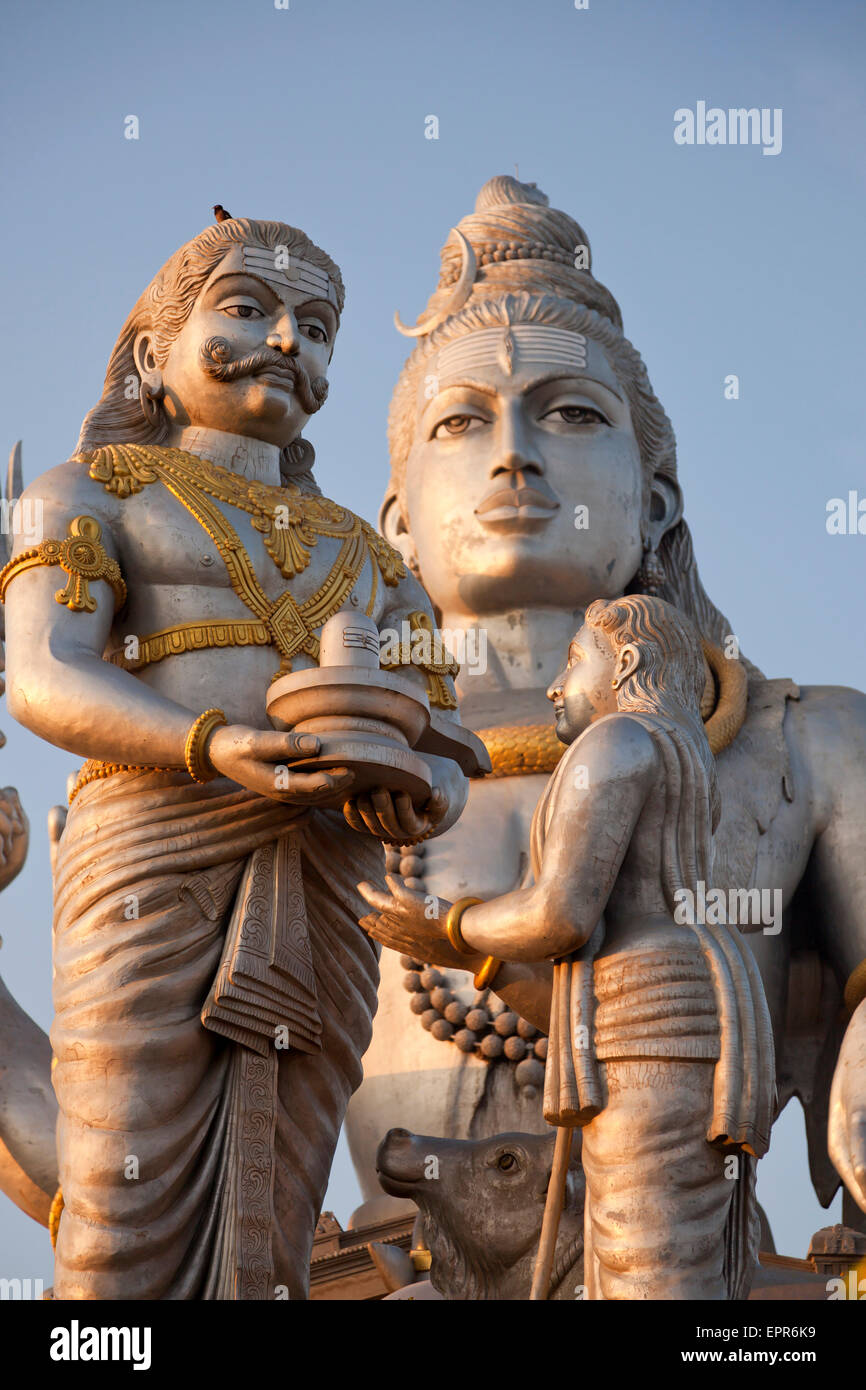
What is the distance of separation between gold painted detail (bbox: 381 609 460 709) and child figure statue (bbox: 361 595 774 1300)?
0.53 metres

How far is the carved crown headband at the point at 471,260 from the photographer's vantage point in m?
8.59

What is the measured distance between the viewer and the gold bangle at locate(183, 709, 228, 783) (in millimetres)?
5434

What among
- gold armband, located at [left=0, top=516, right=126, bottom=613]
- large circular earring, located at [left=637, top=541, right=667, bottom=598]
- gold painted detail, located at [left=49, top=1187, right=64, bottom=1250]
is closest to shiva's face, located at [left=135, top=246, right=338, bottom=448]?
gold armband, located at [left=0, top=516, right=126, bottom=613]

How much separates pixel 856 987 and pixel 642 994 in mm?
2249

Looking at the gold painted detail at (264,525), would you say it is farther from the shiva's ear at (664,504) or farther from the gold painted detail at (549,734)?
the shiva's ear at (664,504)

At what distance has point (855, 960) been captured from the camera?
7.87 meters

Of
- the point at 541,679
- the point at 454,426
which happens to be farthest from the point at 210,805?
the point at 454,426

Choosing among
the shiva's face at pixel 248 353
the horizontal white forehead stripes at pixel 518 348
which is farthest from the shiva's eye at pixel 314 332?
the horizontal white forehead stripes at pixel 518 348

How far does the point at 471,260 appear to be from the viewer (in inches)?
338

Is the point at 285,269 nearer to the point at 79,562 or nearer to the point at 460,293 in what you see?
the point at 79,562

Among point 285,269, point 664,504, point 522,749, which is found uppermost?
point 664,504

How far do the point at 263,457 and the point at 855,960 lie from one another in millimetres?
2745
